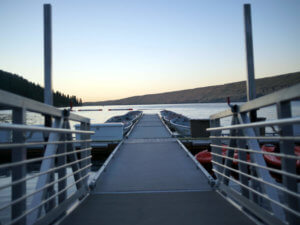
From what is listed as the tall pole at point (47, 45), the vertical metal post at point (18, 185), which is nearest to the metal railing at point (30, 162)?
the vertical metal post at point (18, 185)

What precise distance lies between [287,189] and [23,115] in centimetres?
226

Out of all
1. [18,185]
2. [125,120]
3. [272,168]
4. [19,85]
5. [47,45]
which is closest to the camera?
[18,185]

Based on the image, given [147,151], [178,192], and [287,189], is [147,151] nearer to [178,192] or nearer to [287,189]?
[178,192]

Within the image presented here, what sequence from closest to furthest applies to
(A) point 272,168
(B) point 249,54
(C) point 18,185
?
(C) point 18,185 → (A) point 272,168 → (B) point 249,54

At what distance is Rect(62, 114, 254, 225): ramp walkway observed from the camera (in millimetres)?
2666

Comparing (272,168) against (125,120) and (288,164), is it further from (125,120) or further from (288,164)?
(125,120)

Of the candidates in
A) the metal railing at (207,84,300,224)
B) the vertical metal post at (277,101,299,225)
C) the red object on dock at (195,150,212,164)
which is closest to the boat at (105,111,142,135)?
the red object on dock at (195,150,212,164)

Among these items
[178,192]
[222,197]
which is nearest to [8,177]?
[178,192]

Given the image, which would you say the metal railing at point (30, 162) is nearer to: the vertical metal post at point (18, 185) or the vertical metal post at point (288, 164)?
the vertical metal post at point (18, 185)

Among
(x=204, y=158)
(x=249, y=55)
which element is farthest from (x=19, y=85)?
(x=249, y=55)

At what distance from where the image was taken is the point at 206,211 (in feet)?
9.32

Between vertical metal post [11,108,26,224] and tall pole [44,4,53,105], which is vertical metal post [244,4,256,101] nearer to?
tall pole [44,4,53,105]

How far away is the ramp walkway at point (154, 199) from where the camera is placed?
105 inches

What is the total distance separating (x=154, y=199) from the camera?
11.0ft
